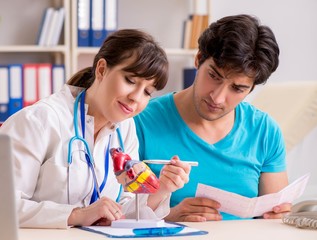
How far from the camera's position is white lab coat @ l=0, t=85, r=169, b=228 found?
1813 millimetres

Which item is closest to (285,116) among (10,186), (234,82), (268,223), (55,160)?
(234,82)

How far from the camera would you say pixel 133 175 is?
1.73 meters

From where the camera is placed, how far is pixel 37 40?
4.54 m

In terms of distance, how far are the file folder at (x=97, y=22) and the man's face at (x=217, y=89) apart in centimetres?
224

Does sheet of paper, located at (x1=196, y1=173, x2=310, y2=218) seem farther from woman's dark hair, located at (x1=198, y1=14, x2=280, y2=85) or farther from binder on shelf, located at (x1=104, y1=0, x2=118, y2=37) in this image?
binder on shelf, located at (x1=104, y1=0, x2=118, y2=37)

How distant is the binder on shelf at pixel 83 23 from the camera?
4422mm

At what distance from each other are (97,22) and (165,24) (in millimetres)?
643

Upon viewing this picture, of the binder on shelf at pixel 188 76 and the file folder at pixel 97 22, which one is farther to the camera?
the binder on shelf at pixel 188 76

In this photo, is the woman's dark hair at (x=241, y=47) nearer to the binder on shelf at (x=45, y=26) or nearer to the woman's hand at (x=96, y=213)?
the woman's hand at (x=96, y=213)

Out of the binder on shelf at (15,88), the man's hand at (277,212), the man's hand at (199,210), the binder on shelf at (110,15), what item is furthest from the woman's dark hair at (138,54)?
the binder on shelf at (110,15)

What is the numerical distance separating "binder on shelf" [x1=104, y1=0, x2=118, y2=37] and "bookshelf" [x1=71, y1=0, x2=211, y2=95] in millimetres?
268

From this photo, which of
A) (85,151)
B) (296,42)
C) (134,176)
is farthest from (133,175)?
(296,42)

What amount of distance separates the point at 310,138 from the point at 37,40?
2.08 metres

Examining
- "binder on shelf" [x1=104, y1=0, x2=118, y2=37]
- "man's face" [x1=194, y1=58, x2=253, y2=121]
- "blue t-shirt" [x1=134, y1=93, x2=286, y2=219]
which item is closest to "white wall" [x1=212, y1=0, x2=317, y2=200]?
"binder on shelf" [x1=104, y1=0, x2=118, y2=37]
